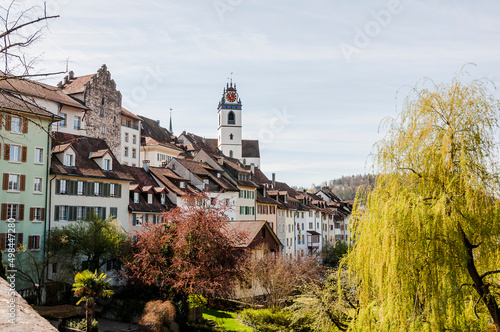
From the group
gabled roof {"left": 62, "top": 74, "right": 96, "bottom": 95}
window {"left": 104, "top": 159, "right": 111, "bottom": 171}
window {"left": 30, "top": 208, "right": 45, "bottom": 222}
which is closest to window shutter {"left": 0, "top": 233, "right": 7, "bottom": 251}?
window {"left": 30, "top": 208, "right": 45, "bottom": 222}

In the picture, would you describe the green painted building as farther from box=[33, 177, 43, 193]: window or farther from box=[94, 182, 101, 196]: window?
box=[94, 182, 101, 196]: window

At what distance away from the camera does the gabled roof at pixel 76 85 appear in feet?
190

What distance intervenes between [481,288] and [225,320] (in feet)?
78.3

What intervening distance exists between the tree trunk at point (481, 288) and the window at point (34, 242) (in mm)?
28557

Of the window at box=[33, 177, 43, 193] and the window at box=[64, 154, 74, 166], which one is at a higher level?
the window at box=[64, 154, 74, 166]

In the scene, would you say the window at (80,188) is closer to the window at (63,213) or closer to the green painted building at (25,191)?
A: the window at (63,213)

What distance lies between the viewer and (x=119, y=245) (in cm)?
3344

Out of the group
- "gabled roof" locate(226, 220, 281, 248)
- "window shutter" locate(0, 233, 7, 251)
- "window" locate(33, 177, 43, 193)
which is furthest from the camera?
"gabled roof" locate(226, 220, 281, 248)

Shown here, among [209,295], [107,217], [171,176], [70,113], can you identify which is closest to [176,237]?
[209,295]

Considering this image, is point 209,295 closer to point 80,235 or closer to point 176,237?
point 176,237

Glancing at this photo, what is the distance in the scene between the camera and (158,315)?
27906mm

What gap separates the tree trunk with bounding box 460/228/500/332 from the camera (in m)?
12.8

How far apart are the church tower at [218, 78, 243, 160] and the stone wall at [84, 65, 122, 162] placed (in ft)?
209

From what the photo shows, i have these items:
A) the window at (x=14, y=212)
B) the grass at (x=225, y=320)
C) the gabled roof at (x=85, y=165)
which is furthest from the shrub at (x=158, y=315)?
the gabled roof at (x=85, y=165)
